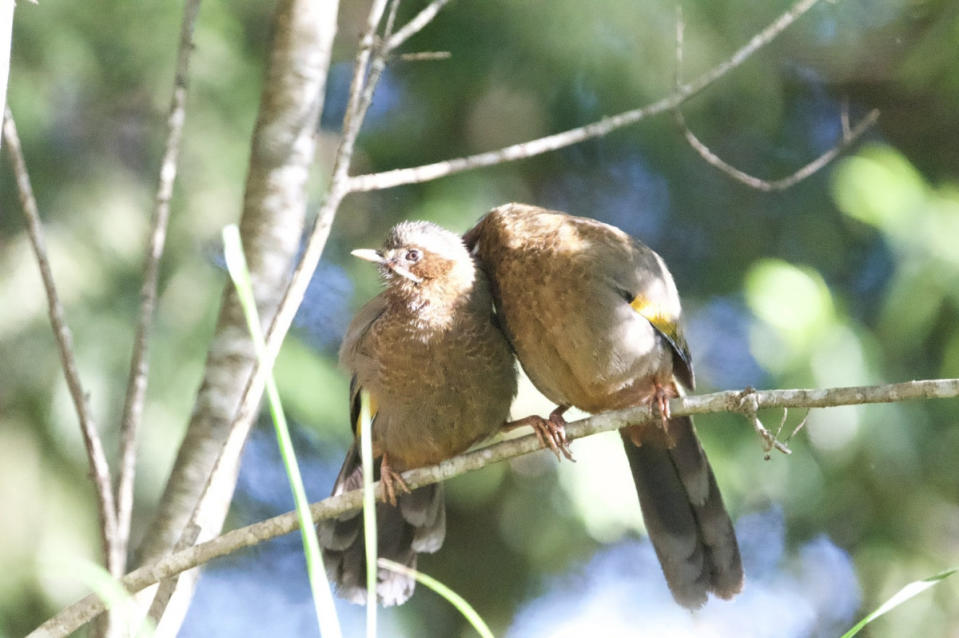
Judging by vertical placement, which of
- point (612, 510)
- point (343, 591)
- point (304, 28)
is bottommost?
point (343, 591)

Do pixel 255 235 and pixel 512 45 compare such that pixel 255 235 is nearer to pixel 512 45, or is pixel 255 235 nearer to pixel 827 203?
pixel 512 45

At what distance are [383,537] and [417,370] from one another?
0.67 m

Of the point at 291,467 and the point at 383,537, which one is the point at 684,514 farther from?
the point at 291,467

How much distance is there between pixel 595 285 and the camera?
11.0 ft

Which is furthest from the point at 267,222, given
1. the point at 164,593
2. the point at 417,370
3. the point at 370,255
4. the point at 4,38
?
the point at 4,38

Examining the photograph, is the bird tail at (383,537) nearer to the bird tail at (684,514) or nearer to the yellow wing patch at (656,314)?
the bird tail at (684,514)

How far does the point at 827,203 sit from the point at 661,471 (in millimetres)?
2256

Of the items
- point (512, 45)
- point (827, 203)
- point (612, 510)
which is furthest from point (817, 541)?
point (512, 45)

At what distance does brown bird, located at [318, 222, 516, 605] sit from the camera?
3463 mm

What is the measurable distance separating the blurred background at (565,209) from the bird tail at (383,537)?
82cm

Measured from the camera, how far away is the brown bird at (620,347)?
3355mm

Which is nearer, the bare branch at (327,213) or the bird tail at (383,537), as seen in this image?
the bare branch at (327,213)

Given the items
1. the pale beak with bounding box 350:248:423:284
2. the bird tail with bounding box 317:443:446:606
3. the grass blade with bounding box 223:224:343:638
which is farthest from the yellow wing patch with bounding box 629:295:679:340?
the grass blade with bounding box 223:224:343:638

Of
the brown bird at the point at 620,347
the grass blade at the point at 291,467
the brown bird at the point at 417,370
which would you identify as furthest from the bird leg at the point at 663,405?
the grass blade at the point at 291,467
